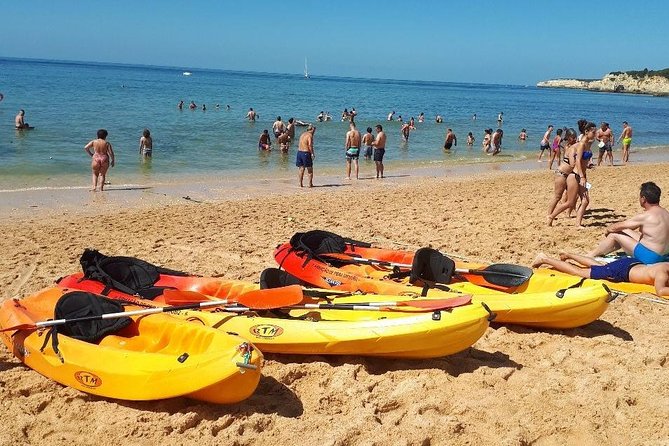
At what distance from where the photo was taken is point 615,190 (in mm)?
12344

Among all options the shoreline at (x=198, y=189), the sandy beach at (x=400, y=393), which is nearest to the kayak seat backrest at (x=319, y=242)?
the sandy beach at (x=400, y=393)

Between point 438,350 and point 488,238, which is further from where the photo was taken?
point 488,238

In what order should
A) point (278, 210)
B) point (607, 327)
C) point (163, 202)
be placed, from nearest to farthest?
1. point (607, 327)
2. point (278, 210)
3. point (163, 202)

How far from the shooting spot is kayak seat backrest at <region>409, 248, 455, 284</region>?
5.27m

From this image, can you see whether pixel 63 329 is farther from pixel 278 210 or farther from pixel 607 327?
pixel 278 210

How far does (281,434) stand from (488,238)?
5.32 metres

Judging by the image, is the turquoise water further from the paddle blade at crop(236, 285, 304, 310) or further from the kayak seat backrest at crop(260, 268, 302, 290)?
the paddle blade at crop(236, 285, 304, 310)

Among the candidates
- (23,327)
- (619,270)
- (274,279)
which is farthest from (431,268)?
(23,327)

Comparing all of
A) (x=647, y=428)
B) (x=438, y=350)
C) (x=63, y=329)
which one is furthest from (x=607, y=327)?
(x=63, y=329)

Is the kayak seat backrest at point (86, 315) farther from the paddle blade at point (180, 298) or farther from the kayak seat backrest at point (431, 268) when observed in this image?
the kayak seat backrest at point (431, 268)

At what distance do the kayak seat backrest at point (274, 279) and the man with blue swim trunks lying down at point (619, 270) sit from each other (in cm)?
274

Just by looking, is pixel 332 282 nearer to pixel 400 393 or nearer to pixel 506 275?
pixel 506 275

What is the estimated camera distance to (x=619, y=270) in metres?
5.83

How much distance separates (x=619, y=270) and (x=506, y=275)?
135 cm
